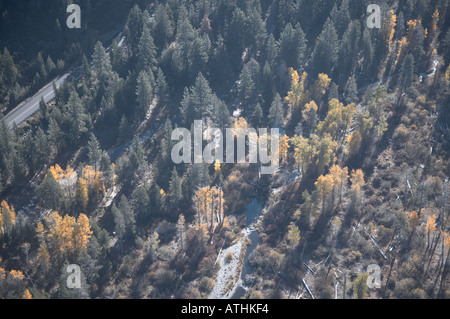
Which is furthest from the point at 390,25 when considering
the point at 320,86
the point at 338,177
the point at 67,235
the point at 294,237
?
the point at 67,235

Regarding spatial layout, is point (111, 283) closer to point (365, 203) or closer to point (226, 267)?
point (226, 267)

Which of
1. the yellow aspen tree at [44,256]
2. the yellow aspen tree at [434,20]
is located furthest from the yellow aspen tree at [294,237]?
the yellow aspen tree at [434,20]

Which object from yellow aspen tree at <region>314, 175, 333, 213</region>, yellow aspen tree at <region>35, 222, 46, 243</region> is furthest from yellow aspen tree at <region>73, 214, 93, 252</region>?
yellow aspen tree at <region>314, 175, 333, 213</region>

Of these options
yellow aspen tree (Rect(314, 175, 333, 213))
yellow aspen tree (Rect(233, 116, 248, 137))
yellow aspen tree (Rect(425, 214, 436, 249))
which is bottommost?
yellow aspen tree (Rect(425, 214, 436, 249))

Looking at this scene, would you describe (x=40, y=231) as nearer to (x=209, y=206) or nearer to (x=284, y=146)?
(x=209, y=206)

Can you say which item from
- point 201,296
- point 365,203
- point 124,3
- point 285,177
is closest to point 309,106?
point 285,177

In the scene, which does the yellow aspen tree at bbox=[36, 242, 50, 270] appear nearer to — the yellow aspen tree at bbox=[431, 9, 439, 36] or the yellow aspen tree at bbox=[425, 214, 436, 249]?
the yellow aspen tree at bbox=[425, 214, 436, 249]

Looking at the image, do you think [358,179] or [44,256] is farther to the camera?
[358,179]

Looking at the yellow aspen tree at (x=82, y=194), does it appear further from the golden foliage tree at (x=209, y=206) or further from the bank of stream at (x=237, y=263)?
the bank of stream at (x=237, y=263)
